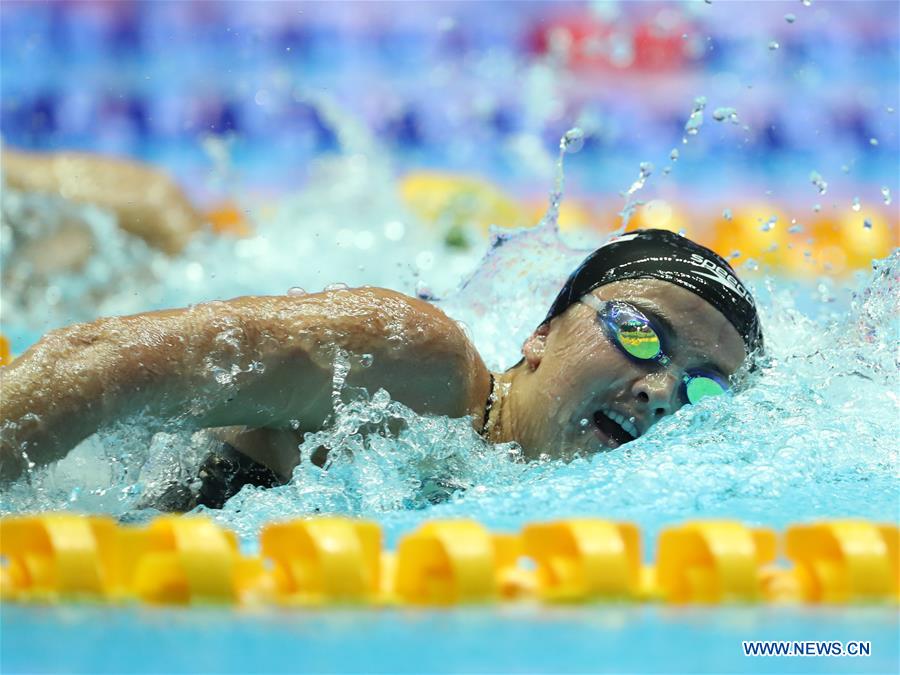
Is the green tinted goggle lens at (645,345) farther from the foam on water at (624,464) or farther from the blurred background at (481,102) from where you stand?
the blurred background at (481,102)

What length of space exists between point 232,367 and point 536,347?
0.73 m

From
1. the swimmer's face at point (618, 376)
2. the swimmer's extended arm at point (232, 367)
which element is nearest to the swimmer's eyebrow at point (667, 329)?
the swimmer's face at point (618, 376)

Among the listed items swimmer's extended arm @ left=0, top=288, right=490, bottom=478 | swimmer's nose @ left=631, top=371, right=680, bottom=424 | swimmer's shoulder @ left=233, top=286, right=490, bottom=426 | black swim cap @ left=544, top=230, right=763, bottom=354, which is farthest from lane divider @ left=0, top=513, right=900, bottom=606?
black swim cap @ left=544, top=230, right=763, bottom=354

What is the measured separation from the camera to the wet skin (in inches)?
66.3

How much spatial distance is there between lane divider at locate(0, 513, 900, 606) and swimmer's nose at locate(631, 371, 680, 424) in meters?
0.68

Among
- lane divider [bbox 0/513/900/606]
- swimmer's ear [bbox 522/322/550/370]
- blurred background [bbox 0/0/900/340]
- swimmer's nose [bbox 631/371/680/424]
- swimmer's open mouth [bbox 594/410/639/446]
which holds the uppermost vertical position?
blurred background [bbox 0/0/900/340]

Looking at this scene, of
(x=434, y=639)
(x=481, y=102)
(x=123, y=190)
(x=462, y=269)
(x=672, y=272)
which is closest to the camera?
(x=434, y=639)

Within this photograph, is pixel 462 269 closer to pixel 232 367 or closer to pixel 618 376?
pixel 618 376

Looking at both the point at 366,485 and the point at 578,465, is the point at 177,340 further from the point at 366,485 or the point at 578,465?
the point at 578,465

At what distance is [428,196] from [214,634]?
493 centimetres

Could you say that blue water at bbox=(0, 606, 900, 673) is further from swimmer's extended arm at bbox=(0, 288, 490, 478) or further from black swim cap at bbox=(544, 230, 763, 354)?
black swim cap at bbox=(544, 230, 763, 354)

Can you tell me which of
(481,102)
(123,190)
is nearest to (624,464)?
(123,190)

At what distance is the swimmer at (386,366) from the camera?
170 cm

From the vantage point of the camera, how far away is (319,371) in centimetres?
191
